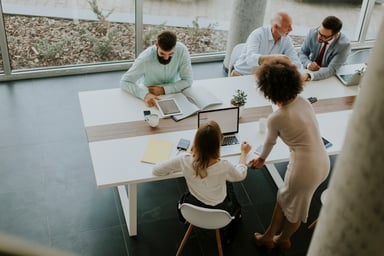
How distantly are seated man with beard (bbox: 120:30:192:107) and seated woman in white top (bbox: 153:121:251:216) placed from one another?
1.00 m

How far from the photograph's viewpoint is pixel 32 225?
394cm

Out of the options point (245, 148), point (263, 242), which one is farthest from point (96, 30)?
point (263, 242)

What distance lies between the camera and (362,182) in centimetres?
72

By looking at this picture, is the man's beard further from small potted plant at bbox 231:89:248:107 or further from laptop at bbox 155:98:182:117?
small potted plant at bbox 231:89:248:107

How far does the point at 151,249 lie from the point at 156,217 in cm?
33

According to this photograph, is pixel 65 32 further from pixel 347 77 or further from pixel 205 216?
pixel 205 216

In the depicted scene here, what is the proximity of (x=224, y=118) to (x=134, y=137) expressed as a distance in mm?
700

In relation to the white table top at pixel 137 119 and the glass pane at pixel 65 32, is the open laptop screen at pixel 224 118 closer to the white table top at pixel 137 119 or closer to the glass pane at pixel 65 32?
the white table top at pixel 137 119

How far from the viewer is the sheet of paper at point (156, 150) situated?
11.5ft

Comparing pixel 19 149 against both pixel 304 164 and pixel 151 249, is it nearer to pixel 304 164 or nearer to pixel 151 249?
pixel 151 249

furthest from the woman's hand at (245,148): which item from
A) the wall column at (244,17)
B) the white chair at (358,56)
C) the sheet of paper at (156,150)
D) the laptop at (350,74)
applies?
the white chair at (358,56)

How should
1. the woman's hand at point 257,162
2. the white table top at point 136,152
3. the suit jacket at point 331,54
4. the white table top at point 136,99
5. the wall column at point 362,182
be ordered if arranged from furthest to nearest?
the suit jacket at point 331,54, the white table top at point 136,99, the woman's hand at point 257,162, the white table top at point 136,152, the wall column at point 362,182

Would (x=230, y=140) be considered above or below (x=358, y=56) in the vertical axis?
above

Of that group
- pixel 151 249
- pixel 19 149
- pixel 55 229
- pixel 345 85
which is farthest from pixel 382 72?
pixel 19 149
